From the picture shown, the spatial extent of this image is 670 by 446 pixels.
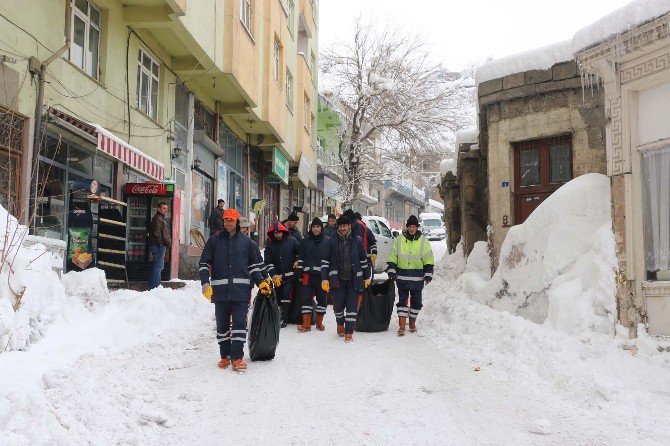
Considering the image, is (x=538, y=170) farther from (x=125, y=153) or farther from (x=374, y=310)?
(x=125, y=153)

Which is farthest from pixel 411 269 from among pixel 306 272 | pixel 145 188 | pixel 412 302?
pixel 145 188

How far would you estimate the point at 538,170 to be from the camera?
11953 mm

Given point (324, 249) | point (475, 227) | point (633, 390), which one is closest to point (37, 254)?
point (324, 249)

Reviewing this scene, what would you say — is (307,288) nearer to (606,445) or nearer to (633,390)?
(633,390)

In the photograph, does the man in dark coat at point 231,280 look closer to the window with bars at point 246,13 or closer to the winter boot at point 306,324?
the winter boot at point 306,324

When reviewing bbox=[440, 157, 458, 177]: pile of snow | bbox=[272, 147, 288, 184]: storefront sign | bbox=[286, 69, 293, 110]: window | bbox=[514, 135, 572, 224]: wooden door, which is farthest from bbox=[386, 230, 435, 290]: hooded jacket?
bbox=[286, 69, 293, 110]: window

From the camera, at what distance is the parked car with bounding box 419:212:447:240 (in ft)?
138

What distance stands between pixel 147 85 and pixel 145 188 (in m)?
2.73

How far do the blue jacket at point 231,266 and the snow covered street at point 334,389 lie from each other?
88 centimetres

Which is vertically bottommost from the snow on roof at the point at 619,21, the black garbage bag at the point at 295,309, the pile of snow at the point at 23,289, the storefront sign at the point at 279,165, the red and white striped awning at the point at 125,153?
the black garbage bag at the point at 295,309

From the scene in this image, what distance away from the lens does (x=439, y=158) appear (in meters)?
29.7

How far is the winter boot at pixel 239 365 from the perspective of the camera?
6719 mm

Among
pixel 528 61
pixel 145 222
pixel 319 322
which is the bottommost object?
pixel 319 322

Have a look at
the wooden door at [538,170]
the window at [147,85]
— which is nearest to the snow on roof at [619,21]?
the wooden door at [538,170]
